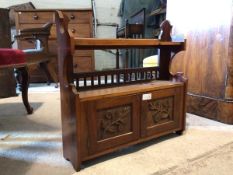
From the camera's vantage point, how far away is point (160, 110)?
1.27 m

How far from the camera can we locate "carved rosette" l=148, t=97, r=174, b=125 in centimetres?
123

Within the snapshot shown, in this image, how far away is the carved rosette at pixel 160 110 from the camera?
48.5 inches

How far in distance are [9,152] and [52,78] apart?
1828 millimetres

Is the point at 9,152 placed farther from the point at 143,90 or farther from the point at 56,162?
the point at 143,90

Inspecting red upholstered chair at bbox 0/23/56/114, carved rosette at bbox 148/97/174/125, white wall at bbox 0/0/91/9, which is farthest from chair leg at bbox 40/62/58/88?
carved rosette at bbox 148/97/174/125

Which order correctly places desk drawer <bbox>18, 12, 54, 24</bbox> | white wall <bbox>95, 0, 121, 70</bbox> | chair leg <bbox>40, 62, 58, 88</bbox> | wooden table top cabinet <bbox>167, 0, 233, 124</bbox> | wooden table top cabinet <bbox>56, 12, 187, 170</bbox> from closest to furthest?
wooden table top cabinet <bbox>56, 12, 187, 170</bbox> < wooden table top cabinet <bbox>167, 0, 233, 124</bbox> < chair leg <bbox>40, 62, 58, 88</bbox> < desk drawer <bbox>18, 12, 54, 24</bbox> < white wall <bbox>95, 0, 121, 70</bbox>

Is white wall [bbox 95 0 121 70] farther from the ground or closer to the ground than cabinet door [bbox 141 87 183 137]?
farther from the ground

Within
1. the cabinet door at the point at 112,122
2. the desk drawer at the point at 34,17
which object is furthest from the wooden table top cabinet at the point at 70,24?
the cabinet door at the point at 112,122

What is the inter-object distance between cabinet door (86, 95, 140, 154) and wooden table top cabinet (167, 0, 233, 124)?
797 millimetres

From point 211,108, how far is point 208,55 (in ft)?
1.30

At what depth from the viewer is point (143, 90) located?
1151 mm

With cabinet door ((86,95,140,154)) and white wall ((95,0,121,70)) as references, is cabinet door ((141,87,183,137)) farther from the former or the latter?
white wall ((95,0,121,70))

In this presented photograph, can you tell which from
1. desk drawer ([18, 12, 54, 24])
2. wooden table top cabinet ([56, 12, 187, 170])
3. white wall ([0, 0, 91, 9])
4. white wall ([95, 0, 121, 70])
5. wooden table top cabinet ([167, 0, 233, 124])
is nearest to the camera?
wooden table top cabinet ([56, 12, 187, 170])

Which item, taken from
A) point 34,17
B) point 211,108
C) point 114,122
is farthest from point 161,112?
point 34,17
